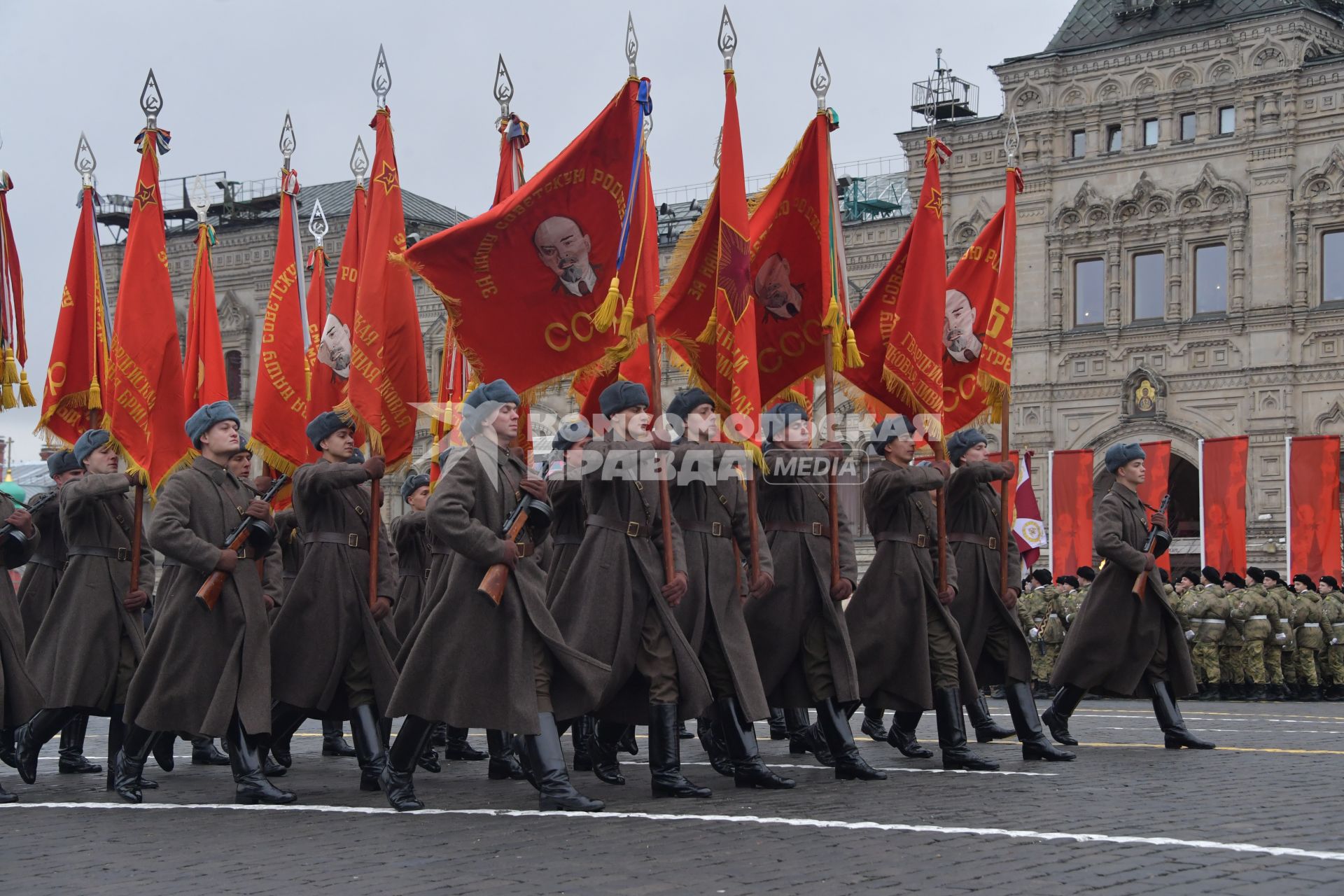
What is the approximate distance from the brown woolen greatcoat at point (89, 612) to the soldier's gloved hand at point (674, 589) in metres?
3.39

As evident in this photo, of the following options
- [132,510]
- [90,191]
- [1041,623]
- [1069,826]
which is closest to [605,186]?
[132,510]

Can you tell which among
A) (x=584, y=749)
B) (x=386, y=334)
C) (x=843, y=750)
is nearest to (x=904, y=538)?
(x=843, y=750)

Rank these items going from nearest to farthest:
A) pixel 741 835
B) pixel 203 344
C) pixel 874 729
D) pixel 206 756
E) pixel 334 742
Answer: pixel 741 835 < pixel 206 756 < pixel 334 742 < pixel 874 729 < pixel 203 344

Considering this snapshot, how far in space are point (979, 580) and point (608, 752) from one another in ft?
8.92

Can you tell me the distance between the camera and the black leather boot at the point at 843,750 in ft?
29.5

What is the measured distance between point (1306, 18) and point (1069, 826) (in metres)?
23.7

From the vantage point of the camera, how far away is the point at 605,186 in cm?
945

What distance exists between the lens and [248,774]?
8398mm

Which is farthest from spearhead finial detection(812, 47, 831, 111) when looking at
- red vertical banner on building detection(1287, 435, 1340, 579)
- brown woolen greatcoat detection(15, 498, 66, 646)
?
red vertical banner on building detection(1287, 435, 1340, 579)

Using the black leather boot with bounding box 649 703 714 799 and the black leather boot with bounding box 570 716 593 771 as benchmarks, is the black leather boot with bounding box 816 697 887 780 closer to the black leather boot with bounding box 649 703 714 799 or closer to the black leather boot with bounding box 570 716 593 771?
the black leather boot with bounding box 649 703 714 799

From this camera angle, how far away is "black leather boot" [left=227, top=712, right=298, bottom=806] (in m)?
8.34

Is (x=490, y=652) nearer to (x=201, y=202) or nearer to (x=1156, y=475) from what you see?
(x=201, y=202)

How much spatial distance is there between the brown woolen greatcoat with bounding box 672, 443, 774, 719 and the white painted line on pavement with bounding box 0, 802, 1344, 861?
1.12m

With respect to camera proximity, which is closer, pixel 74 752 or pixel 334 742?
pixel 74 752
